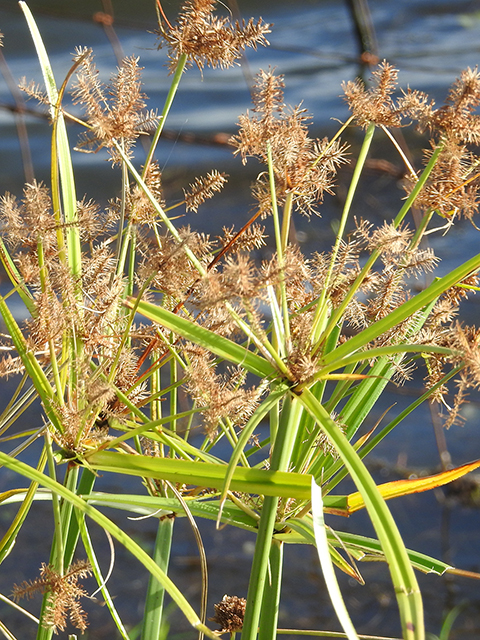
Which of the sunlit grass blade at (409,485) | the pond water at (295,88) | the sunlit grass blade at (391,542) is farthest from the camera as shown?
the pond water at (295,88)

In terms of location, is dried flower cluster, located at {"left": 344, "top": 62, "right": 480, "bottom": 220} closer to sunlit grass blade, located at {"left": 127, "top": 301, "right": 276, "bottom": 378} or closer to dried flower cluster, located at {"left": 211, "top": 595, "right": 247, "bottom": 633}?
sunlit grass blade, located at {"left": 127, "top": 301, "right": 276, "bottom": 378}

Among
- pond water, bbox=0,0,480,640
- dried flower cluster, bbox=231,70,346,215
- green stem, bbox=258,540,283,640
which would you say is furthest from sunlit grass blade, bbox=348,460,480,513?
pond water, bbox=0,0,480,640

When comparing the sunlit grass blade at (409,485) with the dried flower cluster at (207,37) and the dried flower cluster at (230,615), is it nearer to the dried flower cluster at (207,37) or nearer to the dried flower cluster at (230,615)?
the dried flower cluster at (230,615)

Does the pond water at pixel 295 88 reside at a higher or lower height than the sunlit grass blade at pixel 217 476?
higher

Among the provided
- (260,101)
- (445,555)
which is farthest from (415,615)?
(445,555)

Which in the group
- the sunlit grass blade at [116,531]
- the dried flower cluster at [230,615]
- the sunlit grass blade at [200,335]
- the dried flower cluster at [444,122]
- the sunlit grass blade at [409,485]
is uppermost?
the dried flower cluster at [444,122]

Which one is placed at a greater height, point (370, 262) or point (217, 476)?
point (370, 262)

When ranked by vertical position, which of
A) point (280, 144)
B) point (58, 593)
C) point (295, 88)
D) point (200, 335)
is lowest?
point (58, 593)

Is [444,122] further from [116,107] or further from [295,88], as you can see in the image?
[295,88]

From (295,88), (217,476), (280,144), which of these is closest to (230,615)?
(217,476)

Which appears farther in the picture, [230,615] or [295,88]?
[295,88]

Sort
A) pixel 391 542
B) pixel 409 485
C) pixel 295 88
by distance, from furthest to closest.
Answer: pixel 295 88 → pixel 409 485 → pixel 391 542

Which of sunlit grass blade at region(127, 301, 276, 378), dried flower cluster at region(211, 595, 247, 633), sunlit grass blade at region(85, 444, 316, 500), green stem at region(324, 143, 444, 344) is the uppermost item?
green stem at region(324, 143, 444, 344)

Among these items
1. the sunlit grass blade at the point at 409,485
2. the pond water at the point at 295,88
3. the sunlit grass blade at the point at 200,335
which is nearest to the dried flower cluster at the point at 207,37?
the sunlit grass blade at the point at 200,335
